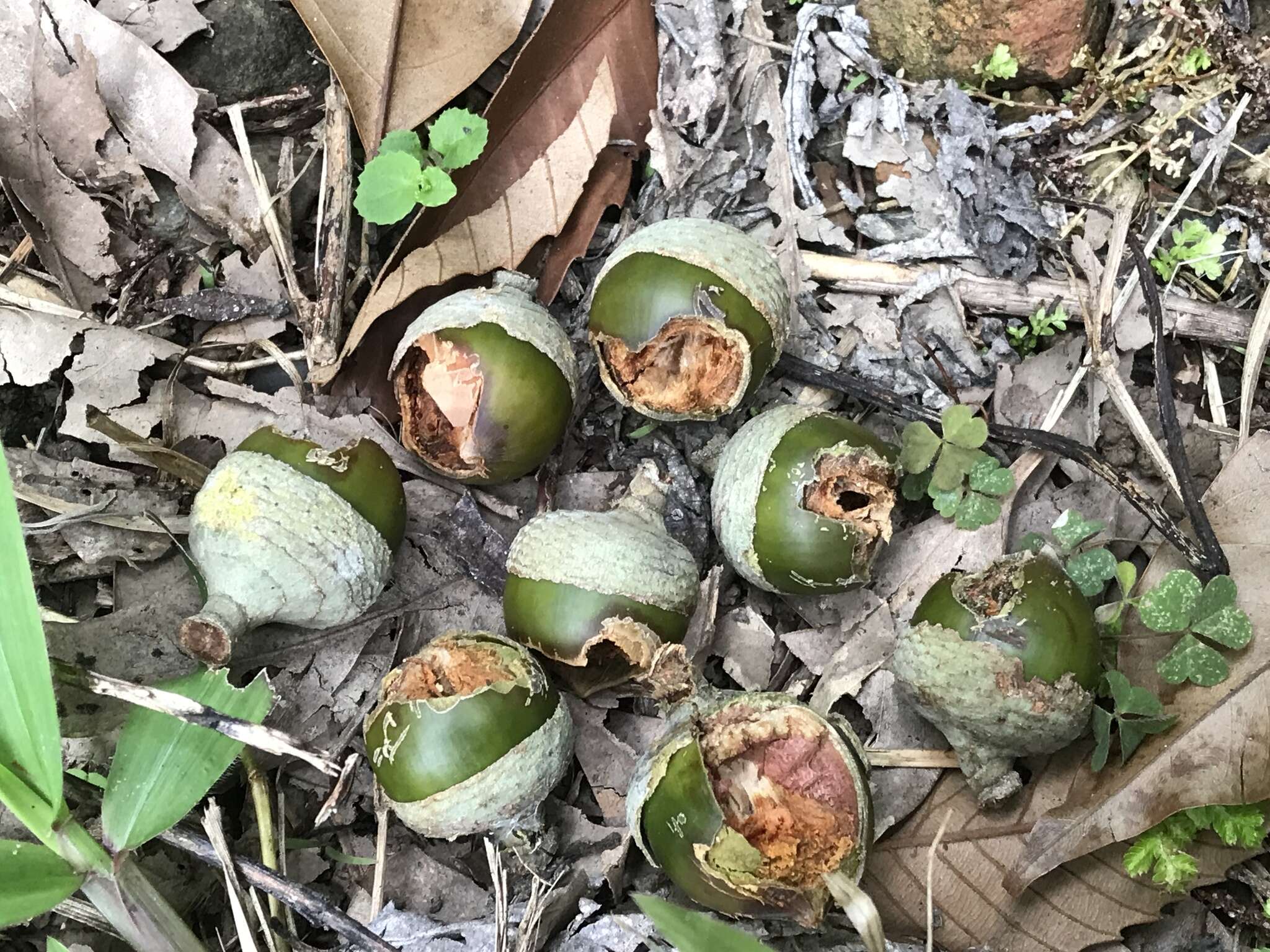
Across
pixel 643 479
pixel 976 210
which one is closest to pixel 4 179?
pixel 643 479

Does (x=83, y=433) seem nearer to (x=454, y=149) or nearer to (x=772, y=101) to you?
(x=454, y=149)

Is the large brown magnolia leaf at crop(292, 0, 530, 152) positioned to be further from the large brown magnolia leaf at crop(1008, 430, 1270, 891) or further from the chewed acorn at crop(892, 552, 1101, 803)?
the large brown magnolia leaf at crop(1008, 430, 1270, 891)

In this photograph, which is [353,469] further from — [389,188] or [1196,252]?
[1196,252]

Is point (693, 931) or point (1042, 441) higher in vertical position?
point (1042, 441)

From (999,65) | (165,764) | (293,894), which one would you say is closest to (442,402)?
(165,764)

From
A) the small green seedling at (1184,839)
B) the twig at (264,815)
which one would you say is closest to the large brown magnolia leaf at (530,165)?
the twig at (264,815)

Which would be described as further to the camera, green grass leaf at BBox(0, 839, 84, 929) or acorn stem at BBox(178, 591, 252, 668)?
acorn stem at BBox(178, 591, 252, 668)

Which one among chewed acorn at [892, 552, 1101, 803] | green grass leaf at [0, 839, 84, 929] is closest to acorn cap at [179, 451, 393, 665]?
green grass leaf at [0, 839, 84, 929]
